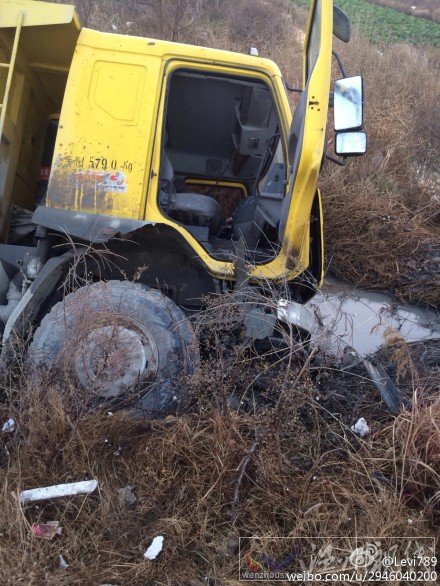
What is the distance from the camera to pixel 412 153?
746 centimetres

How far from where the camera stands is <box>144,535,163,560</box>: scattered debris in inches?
87.4

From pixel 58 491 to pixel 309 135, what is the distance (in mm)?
2171

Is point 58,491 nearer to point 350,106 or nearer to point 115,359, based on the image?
point 115,359

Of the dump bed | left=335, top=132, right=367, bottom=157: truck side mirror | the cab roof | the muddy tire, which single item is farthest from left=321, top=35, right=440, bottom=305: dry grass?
the dump bed

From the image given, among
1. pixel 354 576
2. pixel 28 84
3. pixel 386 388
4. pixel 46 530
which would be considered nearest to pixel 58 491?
pixel 46 530

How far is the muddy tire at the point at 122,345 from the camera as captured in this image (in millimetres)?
2695

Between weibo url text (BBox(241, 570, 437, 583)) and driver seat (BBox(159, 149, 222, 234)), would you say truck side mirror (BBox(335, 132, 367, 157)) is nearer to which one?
driver seat (BBox(159, 149, 222, 234))

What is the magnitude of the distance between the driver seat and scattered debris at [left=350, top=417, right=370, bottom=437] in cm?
178

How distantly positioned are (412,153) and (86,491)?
6.81 metres

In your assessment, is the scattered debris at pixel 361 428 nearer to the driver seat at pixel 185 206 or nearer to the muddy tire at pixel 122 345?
the muddy tire at pixel 122 345

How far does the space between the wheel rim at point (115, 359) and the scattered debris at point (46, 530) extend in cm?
66

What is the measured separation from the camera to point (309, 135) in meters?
2.67

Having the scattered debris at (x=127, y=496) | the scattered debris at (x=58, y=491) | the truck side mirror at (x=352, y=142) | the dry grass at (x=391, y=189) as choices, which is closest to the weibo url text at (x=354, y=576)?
the scattered debris at (x=127, y=496)

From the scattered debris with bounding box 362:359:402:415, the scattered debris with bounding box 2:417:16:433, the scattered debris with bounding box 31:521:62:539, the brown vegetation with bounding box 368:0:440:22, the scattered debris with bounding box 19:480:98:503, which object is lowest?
the scattered debris with bounding box 31:521:62:539
